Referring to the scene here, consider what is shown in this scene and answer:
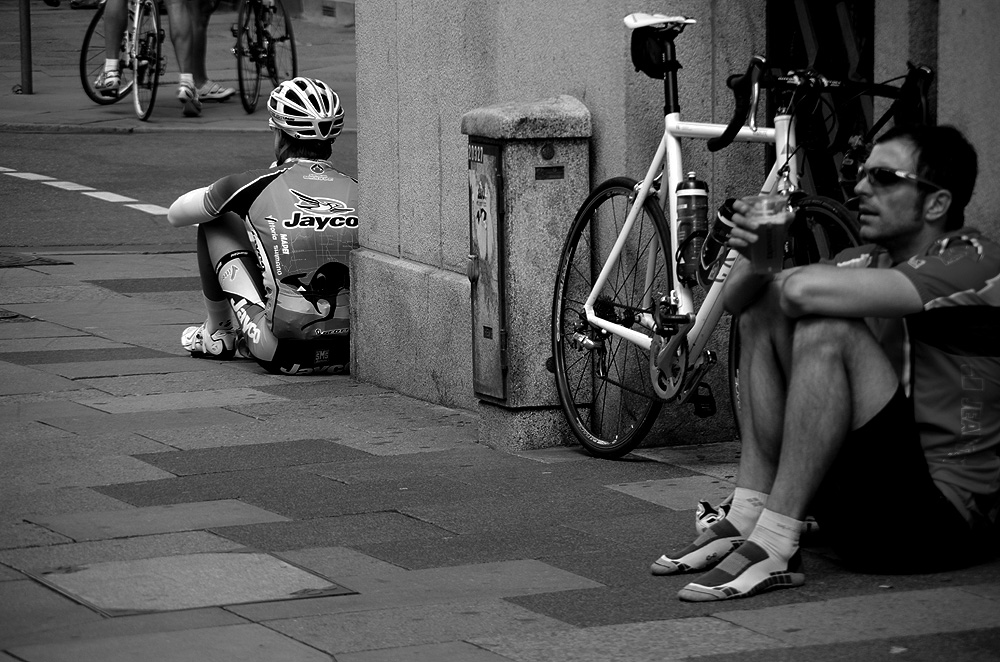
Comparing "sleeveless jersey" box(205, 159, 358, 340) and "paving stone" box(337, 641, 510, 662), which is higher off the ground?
"sleeveless jersey" box(205, 159, 358, 340)

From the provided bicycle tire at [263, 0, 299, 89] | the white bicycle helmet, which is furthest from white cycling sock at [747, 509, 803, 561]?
bicycle tire at [263, 0, 299, 89]

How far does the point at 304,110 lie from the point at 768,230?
14.3 ft

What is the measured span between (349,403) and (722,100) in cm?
230

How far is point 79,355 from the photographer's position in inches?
350

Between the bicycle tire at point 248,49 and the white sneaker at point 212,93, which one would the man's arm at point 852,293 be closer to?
the bicycle tire at point 248,49

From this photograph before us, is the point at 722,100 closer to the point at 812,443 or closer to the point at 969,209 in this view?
the point at 969,209

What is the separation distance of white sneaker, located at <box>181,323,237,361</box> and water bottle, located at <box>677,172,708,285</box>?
3.58m

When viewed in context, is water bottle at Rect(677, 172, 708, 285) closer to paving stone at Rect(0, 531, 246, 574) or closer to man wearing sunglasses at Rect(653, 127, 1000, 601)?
man wearing sunglasses at Rect(653, 127, 1000, 601)

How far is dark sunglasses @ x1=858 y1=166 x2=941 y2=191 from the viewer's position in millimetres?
4672

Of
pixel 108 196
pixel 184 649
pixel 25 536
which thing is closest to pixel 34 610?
pixel 184 649

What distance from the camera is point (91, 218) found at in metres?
13.3

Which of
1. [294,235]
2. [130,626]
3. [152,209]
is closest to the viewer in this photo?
[130,626]

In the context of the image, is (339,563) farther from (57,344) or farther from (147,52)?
(147,52)

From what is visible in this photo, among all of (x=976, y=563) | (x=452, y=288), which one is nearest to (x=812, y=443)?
(x=976, y=563)
